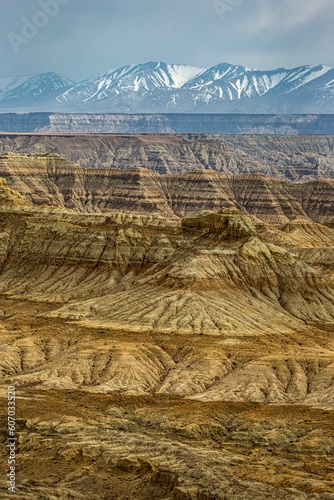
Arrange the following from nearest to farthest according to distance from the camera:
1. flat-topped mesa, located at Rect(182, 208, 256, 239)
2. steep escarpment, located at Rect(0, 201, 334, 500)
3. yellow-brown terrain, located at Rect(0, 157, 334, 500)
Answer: yellow-brown terrain, located at Rect(0, 157, 334, 500), steep escarpment, located at Rect(0, 201, 334, 500), flat-topped mesa, located at Rect(182, 208, 256, 239)

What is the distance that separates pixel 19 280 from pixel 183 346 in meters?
58.3

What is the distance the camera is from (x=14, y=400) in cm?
10406

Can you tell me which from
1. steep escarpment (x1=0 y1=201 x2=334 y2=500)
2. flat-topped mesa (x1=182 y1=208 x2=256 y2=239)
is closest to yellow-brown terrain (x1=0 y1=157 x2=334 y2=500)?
steep escarpment (x1=0 y1=201 x2=334 y2=500)

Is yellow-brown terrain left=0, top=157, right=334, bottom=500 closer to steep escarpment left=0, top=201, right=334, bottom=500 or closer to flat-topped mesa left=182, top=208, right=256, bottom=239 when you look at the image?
steep escarpment left=0, top=201, right=334, bottom=500

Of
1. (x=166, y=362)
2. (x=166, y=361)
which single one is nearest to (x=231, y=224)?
(x=166, y=361)

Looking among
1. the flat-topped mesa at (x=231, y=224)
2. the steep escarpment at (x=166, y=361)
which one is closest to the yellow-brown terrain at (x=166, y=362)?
the steep escarpment at (x=166, y=361)

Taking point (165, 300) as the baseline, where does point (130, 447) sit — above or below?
below

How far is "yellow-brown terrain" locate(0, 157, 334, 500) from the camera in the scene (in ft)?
267

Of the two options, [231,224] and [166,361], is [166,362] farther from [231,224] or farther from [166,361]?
[231,224]

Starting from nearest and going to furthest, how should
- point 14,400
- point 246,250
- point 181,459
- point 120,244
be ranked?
point 181,459 → point 14,400 → point 246,250 → point 120,244

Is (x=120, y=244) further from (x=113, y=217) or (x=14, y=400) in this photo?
(x=14, y=400)

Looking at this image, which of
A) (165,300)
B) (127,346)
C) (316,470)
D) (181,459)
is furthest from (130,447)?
(165,300)

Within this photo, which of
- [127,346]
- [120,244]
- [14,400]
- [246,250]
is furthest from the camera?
[120,244]

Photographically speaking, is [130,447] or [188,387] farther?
[188,387]
